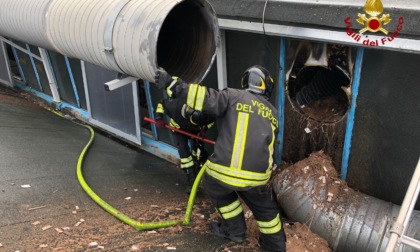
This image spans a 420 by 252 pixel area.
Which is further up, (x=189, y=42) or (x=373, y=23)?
(x=373, y=23)

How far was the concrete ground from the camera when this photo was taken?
140 inches

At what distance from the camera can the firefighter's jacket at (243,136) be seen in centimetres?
333

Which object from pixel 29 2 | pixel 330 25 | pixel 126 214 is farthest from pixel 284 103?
pixel 29 2

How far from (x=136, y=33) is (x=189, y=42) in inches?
29.4

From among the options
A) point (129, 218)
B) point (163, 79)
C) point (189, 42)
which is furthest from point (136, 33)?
point (129, 218)

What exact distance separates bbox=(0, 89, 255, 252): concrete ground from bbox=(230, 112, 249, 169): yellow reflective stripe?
1.04 metres

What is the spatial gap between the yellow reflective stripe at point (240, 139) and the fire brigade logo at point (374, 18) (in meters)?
1.25

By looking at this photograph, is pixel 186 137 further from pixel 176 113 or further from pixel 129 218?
pixel 129 218

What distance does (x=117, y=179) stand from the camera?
16.6 ft

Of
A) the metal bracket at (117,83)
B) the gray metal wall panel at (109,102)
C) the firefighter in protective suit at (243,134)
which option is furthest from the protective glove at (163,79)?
the gray metal wall panel at (109,102)

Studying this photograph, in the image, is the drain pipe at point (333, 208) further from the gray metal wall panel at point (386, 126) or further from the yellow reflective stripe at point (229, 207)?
the yellow reflective stripe at point (229, 207)

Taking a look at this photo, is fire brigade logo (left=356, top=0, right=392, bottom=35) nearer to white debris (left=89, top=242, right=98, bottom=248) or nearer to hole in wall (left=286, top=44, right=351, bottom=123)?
hole in wall (left=286, top=44, right=351, bottom=123)

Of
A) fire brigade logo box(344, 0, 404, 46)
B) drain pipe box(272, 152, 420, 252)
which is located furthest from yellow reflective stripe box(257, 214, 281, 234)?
fire brigade logo box(344, 0, 404, 46)

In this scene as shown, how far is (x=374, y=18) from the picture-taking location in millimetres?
3025
